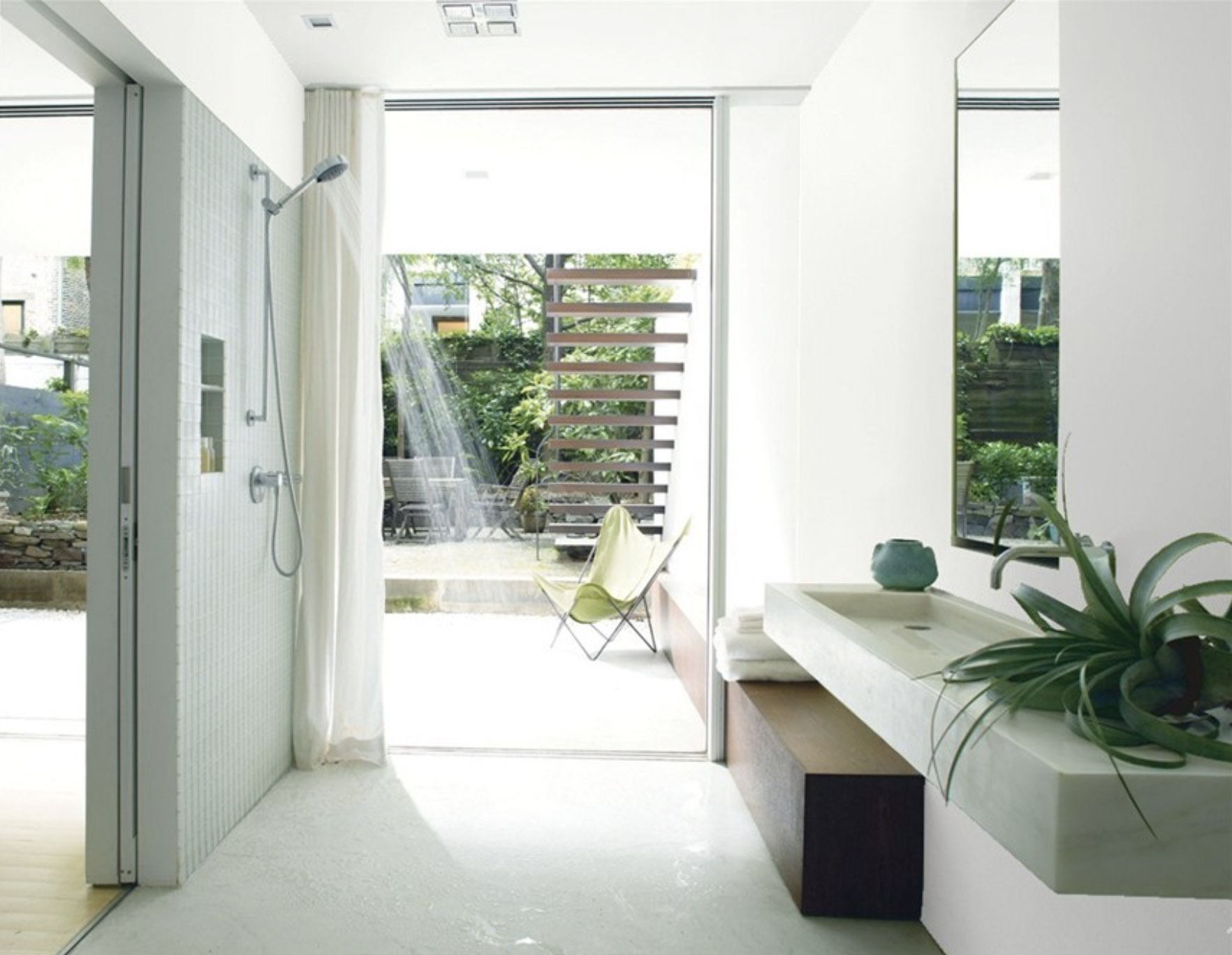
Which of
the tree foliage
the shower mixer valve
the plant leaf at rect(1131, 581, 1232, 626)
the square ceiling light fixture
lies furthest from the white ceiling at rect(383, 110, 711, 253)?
the plant leaf at rect(1131, 581, 1232, 626)

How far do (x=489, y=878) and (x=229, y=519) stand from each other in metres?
1.34

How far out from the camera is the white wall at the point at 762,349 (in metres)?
3.95

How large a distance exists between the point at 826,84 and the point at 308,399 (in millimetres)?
2248

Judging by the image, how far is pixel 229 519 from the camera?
118 inches

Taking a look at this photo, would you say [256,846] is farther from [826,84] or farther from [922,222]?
[826,84]

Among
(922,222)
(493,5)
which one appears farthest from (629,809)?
(493,5)

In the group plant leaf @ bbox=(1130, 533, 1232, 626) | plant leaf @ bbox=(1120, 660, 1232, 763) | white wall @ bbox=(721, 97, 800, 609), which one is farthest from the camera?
white wall @ bbox=(721, 97, 800, 609)

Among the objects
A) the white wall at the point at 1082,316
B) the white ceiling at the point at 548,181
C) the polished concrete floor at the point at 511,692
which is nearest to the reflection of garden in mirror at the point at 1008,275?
the white wall at the point at 1082,316

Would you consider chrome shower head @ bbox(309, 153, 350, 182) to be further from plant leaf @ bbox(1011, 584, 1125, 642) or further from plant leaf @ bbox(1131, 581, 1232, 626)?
plant leaf @ bbox(1131, 581, 1232, 626)

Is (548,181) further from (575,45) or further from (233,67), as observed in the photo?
(233,67)

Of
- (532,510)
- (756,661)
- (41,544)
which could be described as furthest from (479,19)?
(756,661)

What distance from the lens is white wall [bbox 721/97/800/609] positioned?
395cm

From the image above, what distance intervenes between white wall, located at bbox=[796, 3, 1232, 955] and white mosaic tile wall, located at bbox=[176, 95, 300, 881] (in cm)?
200

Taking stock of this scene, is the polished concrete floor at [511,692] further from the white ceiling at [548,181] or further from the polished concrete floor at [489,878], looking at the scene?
the white ceiling at [548,181]
